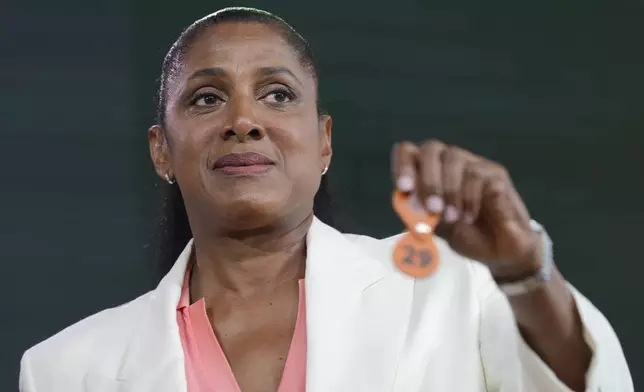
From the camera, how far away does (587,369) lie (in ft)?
4.07

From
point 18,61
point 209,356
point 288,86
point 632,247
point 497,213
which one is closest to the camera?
point 497,213

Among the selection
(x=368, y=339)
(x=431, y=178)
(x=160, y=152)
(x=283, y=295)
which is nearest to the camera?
(x=431, y=178)

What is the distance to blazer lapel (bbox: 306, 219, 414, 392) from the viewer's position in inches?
56.2

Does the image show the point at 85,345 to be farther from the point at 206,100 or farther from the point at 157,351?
the point at 206,100

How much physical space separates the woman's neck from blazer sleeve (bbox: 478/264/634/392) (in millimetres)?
354

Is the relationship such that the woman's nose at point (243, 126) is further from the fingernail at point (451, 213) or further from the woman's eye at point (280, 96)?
the fingernail at point (451, 213)

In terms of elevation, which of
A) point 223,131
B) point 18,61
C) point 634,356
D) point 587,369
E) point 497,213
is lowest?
point 634,356

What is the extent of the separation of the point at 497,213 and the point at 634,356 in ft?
3.76

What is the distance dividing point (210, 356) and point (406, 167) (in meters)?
0.57

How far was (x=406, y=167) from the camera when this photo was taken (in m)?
1.13

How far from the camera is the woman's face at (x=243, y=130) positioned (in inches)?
61.3

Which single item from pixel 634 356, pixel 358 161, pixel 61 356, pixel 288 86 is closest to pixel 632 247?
pixel 634 356

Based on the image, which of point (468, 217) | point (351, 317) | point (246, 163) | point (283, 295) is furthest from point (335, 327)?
point (468, 217)

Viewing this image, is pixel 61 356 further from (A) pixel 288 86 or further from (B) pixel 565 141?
(B) pixel 565 141
